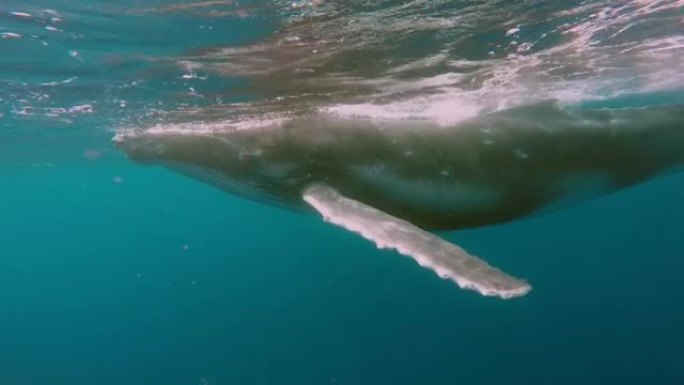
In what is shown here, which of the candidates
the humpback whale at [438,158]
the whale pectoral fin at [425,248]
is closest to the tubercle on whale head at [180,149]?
the humpback whale at [438,158]

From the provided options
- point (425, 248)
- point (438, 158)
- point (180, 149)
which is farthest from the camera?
point (180, 149)

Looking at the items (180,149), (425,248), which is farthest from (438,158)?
(180,149)

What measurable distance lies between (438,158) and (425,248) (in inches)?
104

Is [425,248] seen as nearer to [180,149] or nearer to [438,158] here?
[438,158]

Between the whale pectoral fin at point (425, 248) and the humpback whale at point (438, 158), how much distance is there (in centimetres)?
49

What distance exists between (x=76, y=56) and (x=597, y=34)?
399 inches

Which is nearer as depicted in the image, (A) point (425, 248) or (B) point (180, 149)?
(A) point (425, 248)

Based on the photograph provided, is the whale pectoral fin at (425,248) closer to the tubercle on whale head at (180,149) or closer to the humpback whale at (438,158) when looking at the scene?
the humpback whale at (438,158)

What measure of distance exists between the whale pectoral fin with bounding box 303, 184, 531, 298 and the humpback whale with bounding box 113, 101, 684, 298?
0.49 metres

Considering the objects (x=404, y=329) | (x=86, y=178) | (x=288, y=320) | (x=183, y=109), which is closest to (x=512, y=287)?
(x=183, y=109)

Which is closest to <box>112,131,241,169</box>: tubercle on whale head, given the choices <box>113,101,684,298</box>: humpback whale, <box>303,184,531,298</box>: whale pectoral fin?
<box>113,101,684,298</box>: humpback whale

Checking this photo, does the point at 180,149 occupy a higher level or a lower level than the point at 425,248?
higher

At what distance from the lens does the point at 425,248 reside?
4.78 m

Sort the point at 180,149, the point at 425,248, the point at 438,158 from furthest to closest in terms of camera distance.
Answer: the point at 180,149 < the point at 438,158 < the point at 425,248
